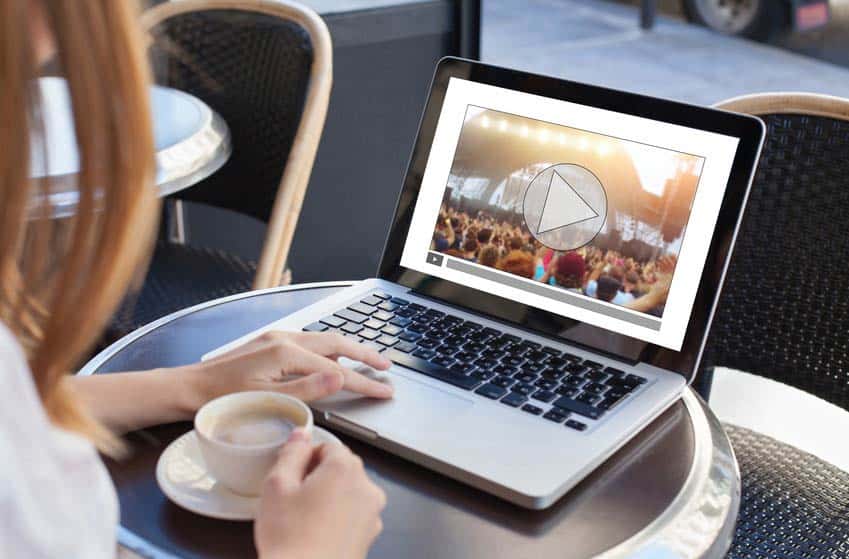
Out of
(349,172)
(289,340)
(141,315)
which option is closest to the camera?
(289,340)

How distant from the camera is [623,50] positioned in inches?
121

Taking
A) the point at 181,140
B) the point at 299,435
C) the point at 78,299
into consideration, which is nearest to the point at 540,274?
the point at 299,435

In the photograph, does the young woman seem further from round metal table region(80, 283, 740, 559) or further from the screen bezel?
the screen bezel

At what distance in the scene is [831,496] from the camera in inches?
Answer: 46.2

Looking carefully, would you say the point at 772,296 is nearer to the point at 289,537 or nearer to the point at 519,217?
the point at 519,217

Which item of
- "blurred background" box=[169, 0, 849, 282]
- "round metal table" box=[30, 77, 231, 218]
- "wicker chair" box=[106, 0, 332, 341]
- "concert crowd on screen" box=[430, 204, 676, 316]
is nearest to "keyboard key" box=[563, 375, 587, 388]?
"concert crowd on screen" box=[430, 204, 676, 316]

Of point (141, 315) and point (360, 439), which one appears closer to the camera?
point (360, 439)

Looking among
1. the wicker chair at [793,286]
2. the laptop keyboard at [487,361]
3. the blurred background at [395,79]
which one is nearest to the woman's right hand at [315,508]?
the laptop keyboard at [487,361]

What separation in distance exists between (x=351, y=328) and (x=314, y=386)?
18 cm

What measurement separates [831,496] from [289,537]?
75 cm

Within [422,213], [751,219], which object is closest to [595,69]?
[751,219]

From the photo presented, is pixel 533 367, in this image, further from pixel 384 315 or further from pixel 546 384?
pixel 384 315

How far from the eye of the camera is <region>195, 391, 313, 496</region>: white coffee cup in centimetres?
72

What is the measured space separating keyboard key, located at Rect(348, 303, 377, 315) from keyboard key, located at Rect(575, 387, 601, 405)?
26 cm
